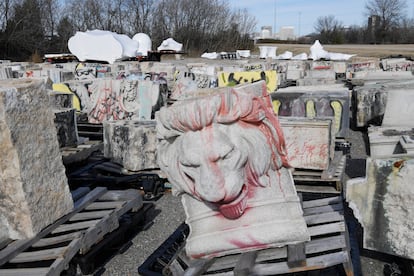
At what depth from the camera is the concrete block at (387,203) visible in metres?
3.03

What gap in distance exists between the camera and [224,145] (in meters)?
2.84

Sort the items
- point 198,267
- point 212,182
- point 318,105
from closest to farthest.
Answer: point 212,182
point 198,267
point 318,105

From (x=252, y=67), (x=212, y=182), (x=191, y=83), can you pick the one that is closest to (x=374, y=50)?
(x=252, y=67)

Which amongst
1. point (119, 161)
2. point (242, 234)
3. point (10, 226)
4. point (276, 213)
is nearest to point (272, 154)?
point (276, 213)

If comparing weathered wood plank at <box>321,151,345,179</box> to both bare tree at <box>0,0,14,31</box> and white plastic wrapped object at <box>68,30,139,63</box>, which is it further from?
bare tree at <box>0,0,14,31</box>

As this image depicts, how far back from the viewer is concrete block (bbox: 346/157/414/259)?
3.03 meters

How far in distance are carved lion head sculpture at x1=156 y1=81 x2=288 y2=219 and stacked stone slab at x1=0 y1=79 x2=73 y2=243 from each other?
1.16 metres

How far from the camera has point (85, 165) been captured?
21.0 feet

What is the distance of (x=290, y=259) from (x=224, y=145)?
0.97m

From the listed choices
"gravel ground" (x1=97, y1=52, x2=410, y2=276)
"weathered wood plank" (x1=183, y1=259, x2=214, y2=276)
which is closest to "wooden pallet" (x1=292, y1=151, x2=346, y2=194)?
"gravel ground" (x1=97, y1=52, x2=410, y2=276)

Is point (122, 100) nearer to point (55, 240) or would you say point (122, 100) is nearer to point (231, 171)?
point (55, 240)

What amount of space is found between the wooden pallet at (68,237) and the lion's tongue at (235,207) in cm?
128

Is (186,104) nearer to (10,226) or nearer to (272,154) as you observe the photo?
(272,154)

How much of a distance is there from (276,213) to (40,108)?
7.37 feet
